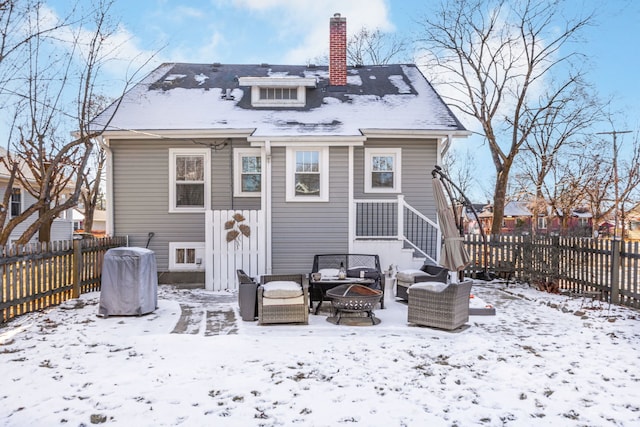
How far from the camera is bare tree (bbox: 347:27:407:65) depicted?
79.1ft

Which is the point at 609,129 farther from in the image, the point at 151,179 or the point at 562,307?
the point at 151,179

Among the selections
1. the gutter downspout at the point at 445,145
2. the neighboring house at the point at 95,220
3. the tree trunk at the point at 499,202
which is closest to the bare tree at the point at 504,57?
the tree trunk at the point at 499,202

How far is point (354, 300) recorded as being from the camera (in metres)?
6.73

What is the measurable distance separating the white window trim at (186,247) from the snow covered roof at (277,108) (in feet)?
9.38

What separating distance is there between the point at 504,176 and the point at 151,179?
561 inches

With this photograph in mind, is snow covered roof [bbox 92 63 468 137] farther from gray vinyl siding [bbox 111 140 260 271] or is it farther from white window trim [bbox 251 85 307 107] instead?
gray vinyl siding [bbox 111 140 260 271]

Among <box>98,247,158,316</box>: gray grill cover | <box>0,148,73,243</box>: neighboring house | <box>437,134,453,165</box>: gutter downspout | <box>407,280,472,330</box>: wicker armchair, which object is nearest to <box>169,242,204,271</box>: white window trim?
<box>98,247,158,316</box>: gray grill cover

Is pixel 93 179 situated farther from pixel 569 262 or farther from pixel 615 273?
pixel 615 273

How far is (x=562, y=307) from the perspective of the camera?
827 centimetres

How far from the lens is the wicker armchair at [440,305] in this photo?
6.45 metres

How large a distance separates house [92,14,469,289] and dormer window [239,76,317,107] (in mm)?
29

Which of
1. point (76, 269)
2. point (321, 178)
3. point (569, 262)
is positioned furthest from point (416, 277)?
point (76, 269)

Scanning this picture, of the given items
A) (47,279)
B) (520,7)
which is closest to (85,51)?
(47,279)

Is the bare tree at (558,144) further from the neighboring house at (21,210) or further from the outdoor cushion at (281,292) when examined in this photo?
the neighboring house at (21,210)
